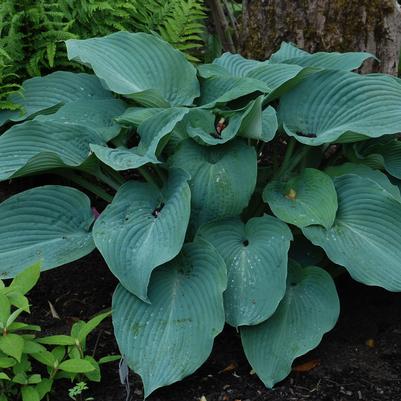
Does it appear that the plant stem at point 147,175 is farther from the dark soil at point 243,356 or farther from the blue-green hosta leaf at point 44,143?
the dark soil at point 243,356

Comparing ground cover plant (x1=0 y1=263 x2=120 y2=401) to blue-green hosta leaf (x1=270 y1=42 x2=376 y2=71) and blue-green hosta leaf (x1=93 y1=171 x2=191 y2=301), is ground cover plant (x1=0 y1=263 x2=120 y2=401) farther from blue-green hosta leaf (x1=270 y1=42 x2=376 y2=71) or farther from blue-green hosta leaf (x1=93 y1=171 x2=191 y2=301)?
blue-green hosta leaf (x1=270 y1=42 x2=376 y2=71)

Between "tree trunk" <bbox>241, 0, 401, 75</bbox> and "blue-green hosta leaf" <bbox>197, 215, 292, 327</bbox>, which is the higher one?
"tree trunk" <bbox>241, 0, 401, 75</bbox>

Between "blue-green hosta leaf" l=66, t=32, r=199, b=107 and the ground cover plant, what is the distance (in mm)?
1168

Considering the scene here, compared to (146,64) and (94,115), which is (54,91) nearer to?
(94,115)

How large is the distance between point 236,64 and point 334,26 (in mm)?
718

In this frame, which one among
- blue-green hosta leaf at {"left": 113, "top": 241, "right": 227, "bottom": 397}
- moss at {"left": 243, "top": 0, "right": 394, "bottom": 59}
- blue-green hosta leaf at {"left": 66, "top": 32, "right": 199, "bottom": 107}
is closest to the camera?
blue-green hosta leaf at {"left": 113, "top": 241, "right": 227, "bottom": 397}

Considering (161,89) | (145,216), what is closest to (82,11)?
(161,89)

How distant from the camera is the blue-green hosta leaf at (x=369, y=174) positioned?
343cm

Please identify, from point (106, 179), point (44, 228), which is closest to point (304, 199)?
point (106, 179)

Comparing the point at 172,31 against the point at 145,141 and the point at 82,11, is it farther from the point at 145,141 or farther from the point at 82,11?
the point at 145,141

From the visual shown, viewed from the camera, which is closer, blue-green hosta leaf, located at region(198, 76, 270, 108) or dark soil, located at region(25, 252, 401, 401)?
dark soil, located at region(25, 252, 401, 401)

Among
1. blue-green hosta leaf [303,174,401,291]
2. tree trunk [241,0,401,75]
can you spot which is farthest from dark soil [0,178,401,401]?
tree trunk [241,0,401,75]

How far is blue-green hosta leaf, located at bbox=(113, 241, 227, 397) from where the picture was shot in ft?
9.59

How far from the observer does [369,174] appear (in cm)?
346
